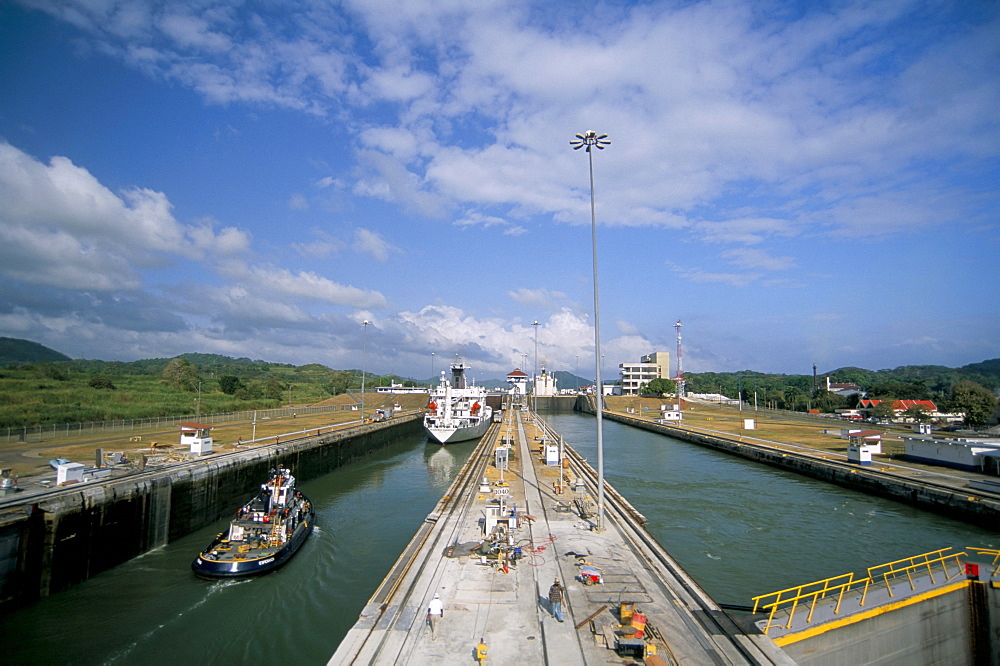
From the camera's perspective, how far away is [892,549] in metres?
24.8

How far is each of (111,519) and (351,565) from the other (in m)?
11.5

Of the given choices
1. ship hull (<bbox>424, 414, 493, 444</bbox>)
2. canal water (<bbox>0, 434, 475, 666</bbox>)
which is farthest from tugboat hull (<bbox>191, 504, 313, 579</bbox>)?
ship hull (<bbox>424, 414, 493, 444</bbox>)

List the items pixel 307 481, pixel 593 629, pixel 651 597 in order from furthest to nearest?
pixel 307 481
pixel 651 597
pixel 593 629

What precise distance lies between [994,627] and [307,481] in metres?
44.7

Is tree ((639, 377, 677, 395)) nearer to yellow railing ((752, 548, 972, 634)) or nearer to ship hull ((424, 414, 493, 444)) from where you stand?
ship hull ((424, 414, 493, 444))

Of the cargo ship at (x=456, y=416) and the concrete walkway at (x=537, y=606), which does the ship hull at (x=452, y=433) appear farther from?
the concrete walkway at (x=537, y=606)

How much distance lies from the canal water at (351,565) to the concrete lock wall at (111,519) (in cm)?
81

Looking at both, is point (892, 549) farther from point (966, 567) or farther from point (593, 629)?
point (593, 629)

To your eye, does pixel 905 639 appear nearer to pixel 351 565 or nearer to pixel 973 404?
pixel 351 565

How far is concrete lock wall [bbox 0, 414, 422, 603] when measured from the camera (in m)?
19.5

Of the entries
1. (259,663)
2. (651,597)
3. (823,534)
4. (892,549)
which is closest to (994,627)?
(892,549)

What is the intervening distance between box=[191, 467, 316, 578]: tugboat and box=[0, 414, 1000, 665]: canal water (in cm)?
60

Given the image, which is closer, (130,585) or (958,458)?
(130,585)

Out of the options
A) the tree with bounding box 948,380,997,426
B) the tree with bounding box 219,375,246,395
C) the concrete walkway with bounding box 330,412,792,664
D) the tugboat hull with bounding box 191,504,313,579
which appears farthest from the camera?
the tree with bounding box 219,375,246,395
